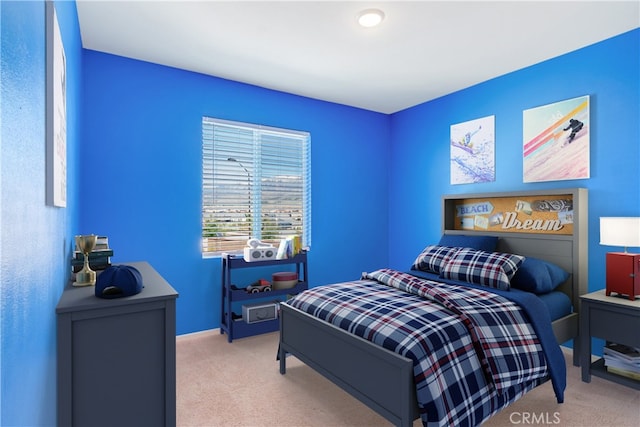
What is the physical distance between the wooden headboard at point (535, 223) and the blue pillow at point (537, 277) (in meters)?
0.19

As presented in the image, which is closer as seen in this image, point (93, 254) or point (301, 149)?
point (93, 254)

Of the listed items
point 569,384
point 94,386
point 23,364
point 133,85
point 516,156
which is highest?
point 133,85

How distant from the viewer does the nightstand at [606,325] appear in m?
2.34

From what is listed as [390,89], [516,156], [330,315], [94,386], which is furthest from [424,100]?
[94,386]

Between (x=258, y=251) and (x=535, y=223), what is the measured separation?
258 cm

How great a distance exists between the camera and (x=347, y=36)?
2723mm

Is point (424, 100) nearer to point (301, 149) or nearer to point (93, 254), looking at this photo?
point (301, 149)

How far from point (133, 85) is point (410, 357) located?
10.2ft

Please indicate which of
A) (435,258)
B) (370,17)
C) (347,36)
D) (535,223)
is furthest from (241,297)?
(535,223)

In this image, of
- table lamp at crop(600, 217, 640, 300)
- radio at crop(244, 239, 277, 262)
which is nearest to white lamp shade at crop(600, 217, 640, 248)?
table lamp at crop(600, 217, 640, 300)

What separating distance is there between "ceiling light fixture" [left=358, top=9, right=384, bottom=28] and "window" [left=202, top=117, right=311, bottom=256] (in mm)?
1666

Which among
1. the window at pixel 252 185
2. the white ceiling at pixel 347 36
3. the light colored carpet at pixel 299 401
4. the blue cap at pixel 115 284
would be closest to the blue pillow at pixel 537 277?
the light colored carpet at pixel 299 401

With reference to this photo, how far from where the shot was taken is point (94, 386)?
145 cm

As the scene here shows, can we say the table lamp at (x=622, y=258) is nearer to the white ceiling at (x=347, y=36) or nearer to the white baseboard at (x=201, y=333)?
the white ceiling at (x=347, y=36)
